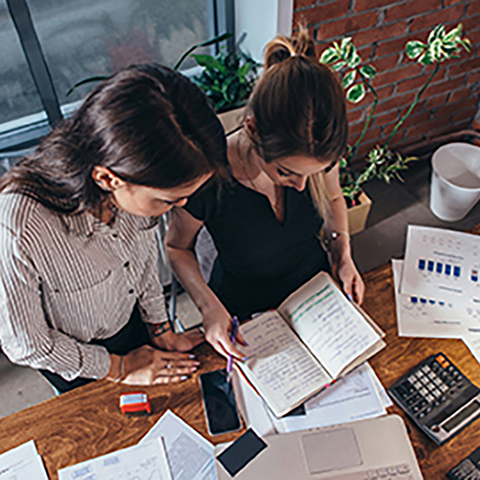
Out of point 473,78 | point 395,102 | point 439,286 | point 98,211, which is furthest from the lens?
point 473,78

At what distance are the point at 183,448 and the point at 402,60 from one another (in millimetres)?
1765

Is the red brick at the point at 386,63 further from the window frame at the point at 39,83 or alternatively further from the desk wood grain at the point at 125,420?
the desk wood grain at the point at 125,420

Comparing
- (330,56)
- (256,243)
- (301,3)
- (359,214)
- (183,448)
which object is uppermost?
(301,3)

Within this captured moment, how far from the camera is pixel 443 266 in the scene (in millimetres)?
1328

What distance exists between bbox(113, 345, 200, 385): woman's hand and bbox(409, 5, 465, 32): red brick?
160cm

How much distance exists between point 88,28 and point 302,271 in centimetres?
112

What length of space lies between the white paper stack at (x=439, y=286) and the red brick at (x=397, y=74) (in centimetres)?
89

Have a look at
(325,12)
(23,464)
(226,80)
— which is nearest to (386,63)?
(325,12)

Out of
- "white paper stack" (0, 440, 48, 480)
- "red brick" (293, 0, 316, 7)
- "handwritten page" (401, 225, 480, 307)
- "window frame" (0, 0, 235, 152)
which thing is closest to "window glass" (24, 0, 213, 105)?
"window frame" (0, 0, 235, 152)

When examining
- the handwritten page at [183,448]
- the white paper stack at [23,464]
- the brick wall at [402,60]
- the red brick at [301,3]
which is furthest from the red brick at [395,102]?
the white paper stack at [23,464]

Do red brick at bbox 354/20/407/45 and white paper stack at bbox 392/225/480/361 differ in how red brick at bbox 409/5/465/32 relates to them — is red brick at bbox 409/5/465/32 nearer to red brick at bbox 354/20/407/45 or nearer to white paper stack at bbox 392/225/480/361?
red brick at bbox 354/20/407/45

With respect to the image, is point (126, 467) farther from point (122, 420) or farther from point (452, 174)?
point (452, 174)

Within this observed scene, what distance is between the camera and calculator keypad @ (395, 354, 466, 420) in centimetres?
104

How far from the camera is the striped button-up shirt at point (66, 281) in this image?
855mm
